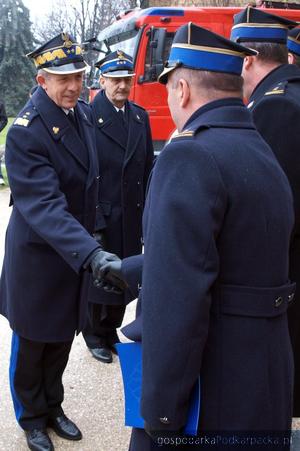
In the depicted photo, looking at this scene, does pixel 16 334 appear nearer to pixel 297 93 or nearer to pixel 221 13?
pixel 297 93

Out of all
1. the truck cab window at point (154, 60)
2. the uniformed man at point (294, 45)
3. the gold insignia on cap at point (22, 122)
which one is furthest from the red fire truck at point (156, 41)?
Result: the gold insignia on cap at point (22, 122)

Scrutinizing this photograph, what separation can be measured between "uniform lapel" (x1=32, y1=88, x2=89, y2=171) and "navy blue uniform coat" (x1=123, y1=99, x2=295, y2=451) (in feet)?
3.86

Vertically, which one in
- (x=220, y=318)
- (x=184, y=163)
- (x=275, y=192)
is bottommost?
(x=220, y=318)

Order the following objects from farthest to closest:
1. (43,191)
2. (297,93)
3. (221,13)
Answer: (221,13)
(43,191)
(297,93)

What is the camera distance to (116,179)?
402 centimetres

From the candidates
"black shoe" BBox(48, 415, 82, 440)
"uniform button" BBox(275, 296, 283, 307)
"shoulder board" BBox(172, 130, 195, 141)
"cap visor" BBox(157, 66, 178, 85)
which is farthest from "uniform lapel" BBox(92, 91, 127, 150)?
"uniform button" BBox(275, 296, 283, 307)

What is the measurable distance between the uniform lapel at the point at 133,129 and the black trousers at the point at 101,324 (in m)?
1.10

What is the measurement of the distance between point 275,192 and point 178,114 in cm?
39

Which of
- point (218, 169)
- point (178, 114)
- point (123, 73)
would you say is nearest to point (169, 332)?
point (218, 169)

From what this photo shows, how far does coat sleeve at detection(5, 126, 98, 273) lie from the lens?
250cm

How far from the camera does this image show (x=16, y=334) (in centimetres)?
293

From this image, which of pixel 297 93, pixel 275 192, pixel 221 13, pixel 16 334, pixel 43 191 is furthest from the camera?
pixel 221 13

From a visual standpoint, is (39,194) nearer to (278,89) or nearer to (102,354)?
(278,89)

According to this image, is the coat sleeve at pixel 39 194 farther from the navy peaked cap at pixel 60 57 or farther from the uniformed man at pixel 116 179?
the uniformed man at pixel 116 179
